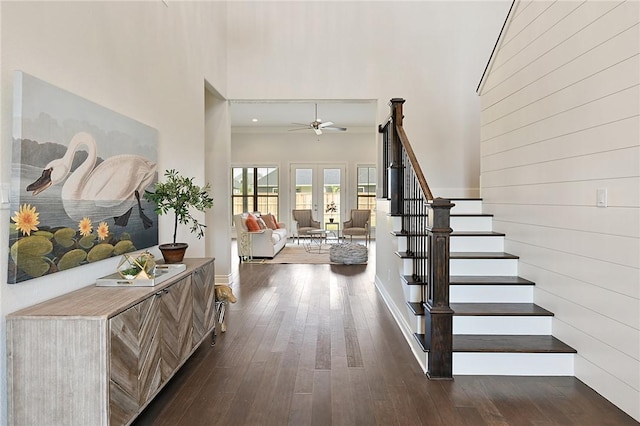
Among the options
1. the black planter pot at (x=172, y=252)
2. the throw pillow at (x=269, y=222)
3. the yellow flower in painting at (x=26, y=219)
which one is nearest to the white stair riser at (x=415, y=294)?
the black planter pot at (x=172, y=252)

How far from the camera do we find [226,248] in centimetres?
571

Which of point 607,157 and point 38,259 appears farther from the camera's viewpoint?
point 607,157

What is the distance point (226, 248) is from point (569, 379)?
440cm

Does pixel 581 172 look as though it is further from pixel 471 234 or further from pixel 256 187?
pixel 256 187

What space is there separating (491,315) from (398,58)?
3.85 m

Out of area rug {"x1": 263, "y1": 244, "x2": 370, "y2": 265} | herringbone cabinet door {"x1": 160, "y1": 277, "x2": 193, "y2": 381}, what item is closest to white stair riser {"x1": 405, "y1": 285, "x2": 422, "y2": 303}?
herringbone cabinet door {"x1": 160, "y1": 277, "x2": 193, "y2": 381}

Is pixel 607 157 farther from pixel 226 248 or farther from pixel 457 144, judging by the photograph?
pixel 226 248

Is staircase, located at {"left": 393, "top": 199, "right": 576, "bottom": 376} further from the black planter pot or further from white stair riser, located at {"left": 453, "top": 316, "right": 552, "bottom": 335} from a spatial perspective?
the black planter pot

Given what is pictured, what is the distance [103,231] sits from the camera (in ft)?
7.98

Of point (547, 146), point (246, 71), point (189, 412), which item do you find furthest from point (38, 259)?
point (246, 71)

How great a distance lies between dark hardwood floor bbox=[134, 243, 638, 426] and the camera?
2.21 metres

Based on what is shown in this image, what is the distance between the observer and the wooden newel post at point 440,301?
267 centimetres

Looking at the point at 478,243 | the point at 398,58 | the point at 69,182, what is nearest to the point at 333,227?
the point at 398,58

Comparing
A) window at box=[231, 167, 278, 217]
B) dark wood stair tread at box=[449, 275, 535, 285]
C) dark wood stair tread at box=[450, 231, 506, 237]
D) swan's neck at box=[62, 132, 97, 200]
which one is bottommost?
dark wood stair tread at box=[449, 275, 535, 285]
